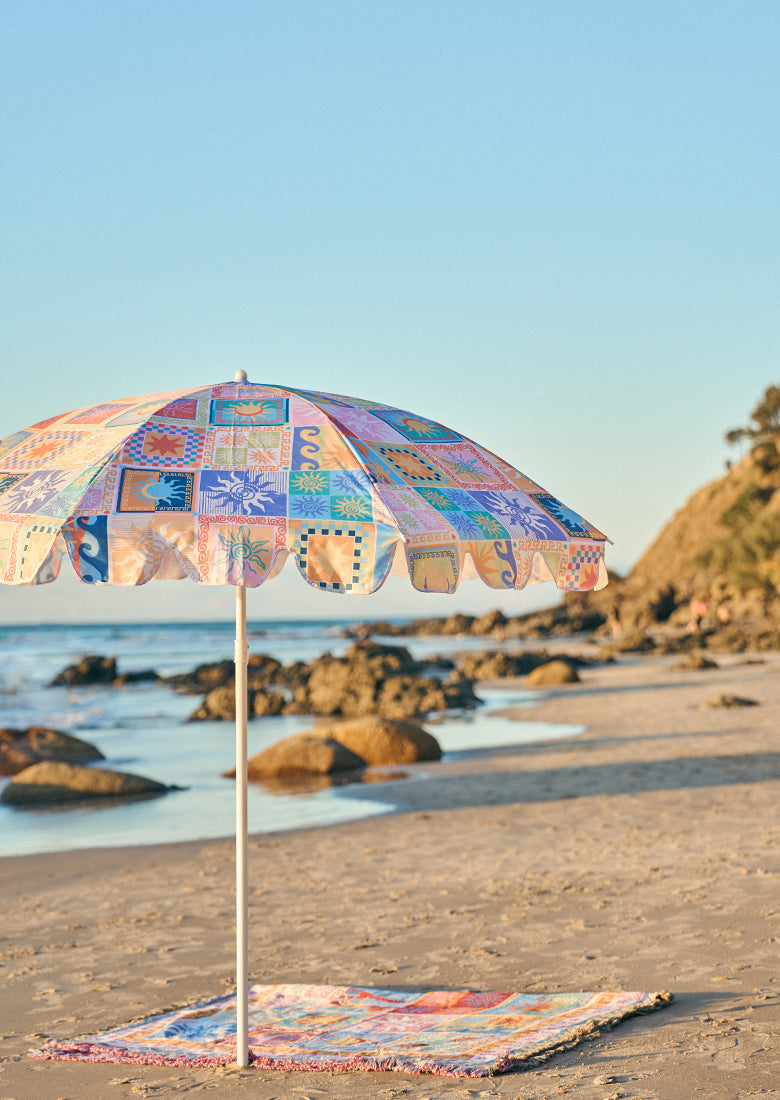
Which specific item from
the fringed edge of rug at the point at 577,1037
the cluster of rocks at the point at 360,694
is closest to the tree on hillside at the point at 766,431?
the cluster of rocks at the point at 360,694

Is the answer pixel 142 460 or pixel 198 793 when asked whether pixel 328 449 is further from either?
pixel 198 793

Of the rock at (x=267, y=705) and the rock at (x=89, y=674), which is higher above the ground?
the rock at (x=267, y=705)

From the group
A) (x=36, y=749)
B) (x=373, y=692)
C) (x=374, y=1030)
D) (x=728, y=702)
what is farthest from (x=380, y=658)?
(x=374, y=1030)

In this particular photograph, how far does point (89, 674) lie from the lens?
126 ft

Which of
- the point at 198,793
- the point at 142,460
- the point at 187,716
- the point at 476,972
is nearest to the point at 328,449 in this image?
the point at 142,460

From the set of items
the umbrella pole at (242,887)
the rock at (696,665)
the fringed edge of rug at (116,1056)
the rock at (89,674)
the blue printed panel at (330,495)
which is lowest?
the rock at (89,674)

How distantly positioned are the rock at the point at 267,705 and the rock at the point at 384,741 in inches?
332

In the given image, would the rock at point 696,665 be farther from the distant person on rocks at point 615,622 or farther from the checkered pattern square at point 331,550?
the checkered pattern square at point 331,550

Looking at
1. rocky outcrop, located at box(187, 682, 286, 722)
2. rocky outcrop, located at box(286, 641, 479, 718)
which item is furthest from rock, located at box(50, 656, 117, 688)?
rocky outcrop, located at box(286, 641, 479, 718)

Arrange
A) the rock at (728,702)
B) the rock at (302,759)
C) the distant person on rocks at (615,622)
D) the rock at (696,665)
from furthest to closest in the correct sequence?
the distant person on rocks at (615,622), the rock at (696,665), the rock at (728,702), the rock at (302,759)

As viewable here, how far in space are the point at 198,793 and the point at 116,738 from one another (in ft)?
26.9

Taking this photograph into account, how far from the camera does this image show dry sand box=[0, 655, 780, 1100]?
14.3ft

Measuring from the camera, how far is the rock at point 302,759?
14625mm

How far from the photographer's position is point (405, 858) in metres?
9.30
